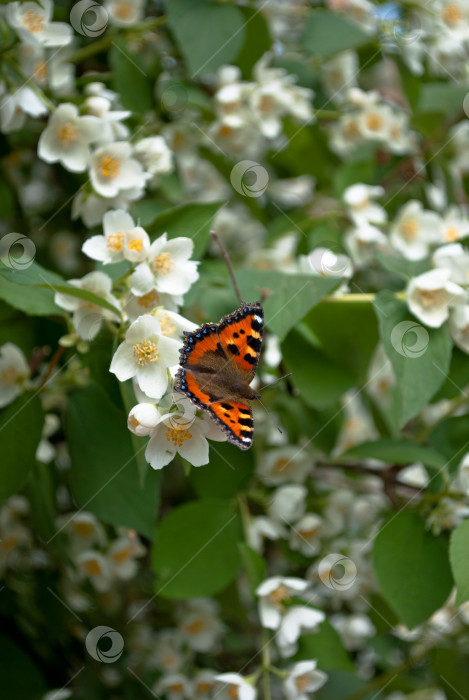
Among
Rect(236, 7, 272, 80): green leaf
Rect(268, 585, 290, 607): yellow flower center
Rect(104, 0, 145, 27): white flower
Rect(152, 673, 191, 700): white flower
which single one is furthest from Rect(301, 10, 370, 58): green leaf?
Rect(152, 673, 191, 700): white flower

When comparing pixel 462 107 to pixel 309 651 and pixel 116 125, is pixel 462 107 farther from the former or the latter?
pixel 309 651

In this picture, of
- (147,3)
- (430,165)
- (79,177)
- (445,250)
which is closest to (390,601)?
(445,250)

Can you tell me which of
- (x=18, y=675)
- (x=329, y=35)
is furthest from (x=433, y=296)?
(x=18, y=675)

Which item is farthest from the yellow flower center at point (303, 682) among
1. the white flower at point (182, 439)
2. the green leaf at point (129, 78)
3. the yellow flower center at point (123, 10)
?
the yellow flower center at point (123, 10)

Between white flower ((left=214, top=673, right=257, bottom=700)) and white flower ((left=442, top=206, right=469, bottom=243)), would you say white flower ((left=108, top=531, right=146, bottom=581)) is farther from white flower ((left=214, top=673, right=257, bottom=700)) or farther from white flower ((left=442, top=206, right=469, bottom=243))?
white flower ((left=442, top=206, right=469, bottom=243))

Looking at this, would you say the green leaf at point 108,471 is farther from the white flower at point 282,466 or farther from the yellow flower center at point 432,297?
the yellow flower center at point 432,297

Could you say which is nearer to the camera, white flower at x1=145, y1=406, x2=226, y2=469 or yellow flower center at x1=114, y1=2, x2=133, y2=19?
white flower at x1=145, y1=406, x2=226, y2=469
